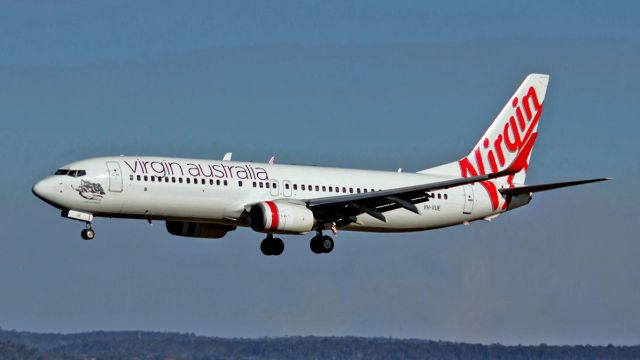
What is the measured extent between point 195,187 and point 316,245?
9.05 metres

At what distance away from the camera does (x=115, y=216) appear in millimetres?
69812

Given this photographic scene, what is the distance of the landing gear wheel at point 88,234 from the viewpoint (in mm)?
68438

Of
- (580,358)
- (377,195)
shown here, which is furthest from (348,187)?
(580,358)

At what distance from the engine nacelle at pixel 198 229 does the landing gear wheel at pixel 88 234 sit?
904 centimetres

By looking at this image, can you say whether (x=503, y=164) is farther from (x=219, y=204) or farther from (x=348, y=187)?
(x=219, y=204)

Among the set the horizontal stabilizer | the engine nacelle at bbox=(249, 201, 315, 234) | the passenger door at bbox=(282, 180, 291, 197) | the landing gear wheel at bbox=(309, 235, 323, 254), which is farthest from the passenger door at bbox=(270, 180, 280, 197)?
the horizontal stabilizer

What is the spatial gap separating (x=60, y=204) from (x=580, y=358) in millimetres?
136134

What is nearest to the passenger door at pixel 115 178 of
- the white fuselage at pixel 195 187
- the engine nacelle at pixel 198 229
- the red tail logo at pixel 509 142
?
the white fuselage at pixel 195 187

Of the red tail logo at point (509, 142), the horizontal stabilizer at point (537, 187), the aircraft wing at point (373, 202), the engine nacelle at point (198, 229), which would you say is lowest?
the engine nacelle at point (198, 229)

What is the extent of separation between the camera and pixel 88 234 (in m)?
68.6

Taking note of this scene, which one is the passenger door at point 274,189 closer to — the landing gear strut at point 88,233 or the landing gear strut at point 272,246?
the landing gear strut at point 272,246

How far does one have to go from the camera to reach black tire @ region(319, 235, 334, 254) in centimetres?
7600

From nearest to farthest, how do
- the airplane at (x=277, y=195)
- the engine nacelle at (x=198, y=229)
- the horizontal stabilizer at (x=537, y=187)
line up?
1. the airplane at (x=277, y=195)
2. the horizontal stabilizer at (x=537, y=187)
3. the engine nacelle at (x=198, y=229)

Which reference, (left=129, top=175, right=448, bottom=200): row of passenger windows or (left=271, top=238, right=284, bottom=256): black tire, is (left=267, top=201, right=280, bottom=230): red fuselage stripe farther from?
(left=271, top=238, right=284, bottom=256): black tire
